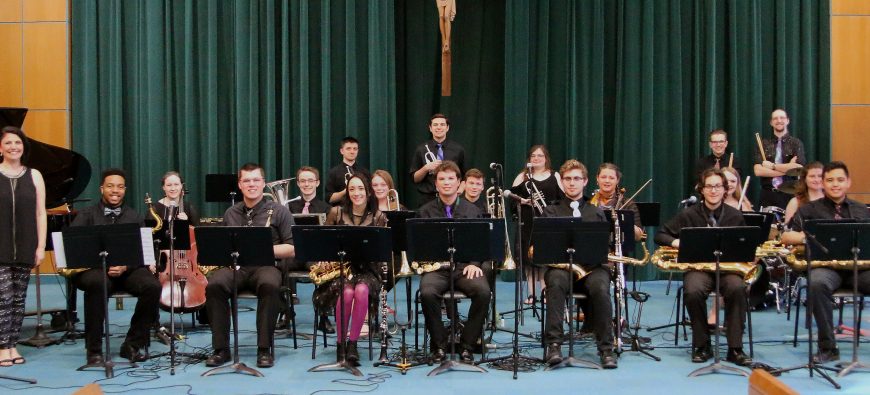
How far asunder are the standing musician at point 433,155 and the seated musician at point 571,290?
245 centimetres

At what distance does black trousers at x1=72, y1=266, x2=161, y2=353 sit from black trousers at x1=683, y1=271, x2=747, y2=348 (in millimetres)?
3950

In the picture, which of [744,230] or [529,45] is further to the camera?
[529,45]

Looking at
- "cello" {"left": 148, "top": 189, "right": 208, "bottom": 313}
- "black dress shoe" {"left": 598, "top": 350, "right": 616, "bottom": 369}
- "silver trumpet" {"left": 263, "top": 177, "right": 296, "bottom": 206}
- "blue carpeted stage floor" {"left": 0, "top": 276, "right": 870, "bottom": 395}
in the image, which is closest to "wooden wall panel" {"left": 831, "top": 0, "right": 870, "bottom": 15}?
"blue carpeted stage floor" {"left": 0, "top": 276, "right": 870, "bottom": 395}

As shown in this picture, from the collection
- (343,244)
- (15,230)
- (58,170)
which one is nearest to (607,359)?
(343,244)

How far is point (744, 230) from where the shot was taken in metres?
5.87

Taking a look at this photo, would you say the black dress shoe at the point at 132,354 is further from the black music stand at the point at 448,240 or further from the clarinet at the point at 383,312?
the black music stand at the point at 448,240

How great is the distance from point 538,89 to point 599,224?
4.96m

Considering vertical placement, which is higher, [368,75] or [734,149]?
[368,75]

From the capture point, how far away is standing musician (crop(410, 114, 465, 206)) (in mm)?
8875

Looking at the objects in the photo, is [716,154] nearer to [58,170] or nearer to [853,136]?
[853,136]

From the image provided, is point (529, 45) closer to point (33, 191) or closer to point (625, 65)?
point (625, 65)

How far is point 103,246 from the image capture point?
607 cm

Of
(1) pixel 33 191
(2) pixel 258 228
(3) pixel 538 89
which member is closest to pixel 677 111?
(3) pixel 538 89

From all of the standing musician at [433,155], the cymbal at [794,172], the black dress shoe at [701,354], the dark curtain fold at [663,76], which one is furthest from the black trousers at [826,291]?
the dark curtain fold at [663,76]
